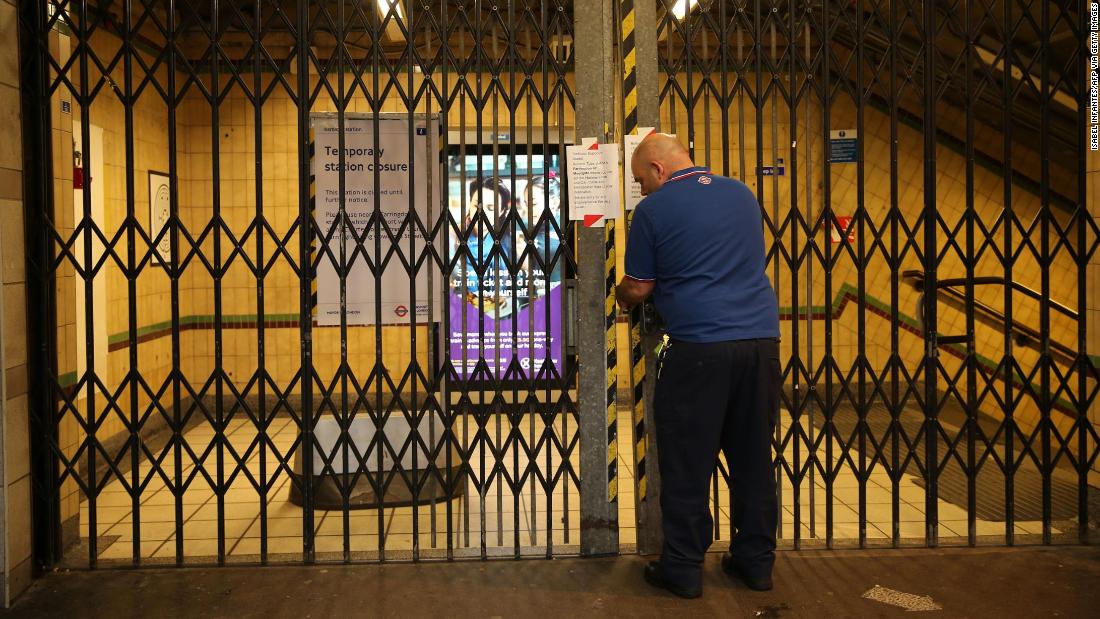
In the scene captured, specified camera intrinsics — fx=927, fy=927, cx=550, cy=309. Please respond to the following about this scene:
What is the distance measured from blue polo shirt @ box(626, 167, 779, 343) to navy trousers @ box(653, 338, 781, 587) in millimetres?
80

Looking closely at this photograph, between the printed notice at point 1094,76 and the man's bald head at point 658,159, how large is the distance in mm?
1966

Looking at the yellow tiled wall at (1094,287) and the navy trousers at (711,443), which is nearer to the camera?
the navy trousers at (711,443)

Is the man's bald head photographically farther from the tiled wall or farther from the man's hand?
the tiled wall

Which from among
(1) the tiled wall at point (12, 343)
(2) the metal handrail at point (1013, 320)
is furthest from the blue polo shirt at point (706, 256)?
(1) the tiled wall at point (12, 343)

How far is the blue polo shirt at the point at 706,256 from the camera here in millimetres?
3355

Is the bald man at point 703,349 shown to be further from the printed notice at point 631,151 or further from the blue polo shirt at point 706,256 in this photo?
the printed notice at point 631,151

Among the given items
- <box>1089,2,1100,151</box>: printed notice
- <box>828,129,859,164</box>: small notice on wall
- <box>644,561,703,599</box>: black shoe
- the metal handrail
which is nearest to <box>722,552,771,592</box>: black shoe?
<box>644,561,703,599</box>: black shoe

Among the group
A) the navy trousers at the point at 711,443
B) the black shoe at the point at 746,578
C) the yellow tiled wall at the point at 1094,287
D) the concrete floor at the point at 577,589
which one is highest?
the yellow tiled wall at the point at 1094,287

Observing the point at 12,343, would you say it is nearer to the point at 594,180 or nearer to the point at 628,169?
the point at 594,180

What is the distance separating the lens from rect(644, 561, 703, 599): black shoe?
350 centimetres

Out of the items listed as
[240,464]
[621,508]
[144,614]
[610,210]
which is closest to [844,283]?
[621,508]

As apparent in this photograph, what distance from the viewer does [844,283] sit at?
8219mm

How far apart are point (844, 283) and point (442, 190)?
207 inches

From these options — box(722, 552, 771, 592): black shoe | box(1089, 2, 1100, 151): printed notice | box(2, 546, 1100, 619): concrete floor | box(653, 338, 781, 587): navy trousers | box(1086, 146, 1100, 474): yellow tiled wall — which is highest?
box(1089, 2, 1100, 151): printed notice
